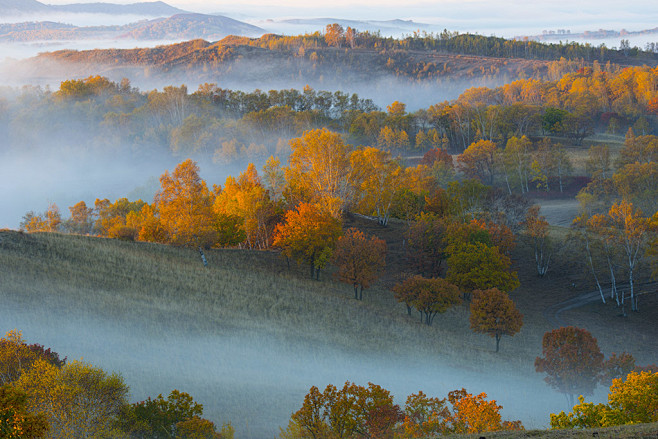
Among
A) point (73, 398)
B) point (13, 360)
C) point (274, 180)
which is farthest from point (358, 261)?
point (73, 398)

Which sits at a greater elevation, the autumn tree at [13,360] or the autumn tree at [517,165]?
the autumn tree at [517,165]

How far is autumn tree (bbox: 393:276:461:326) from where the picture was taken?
49.6 meters

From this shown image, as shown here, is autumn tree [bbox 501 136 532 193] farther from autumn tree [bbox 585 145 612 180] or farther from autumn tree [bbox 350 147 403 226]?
autumn tree [bbox 350 147 403 226]

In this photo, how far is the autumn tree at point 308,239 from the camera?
57469mm

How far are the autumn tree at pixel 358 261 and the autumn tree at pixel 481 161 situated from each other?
69.9m

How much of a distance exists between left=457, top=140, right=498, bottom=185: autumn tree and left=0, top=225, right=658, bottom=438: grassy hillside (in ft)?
225

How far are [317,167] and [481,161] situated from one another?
6413 cm

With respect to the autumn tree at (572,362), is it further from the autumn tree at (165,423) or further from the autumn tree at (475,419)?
the autumn tree at (165,423)

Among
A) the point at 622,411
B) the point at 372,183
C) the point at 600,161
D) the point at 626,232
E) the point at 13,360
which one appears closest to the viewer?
the point at 622,411

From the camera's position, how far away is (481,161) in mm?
124438

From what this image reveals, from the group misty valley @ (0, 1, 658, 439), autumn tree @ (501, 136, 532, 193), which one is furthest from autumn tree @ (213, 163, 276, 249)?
autumn tree @ (501, 136, 532, 193)

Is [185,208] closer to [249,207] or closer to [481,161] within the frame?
[249,207]

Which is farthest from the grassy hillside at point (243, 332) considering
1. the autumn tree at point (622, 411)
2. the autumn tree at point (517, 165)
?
the autumn tree at point (517, 165)

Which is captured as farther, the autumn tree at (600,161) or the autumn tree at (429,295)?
the autumn tree at (600,161)
